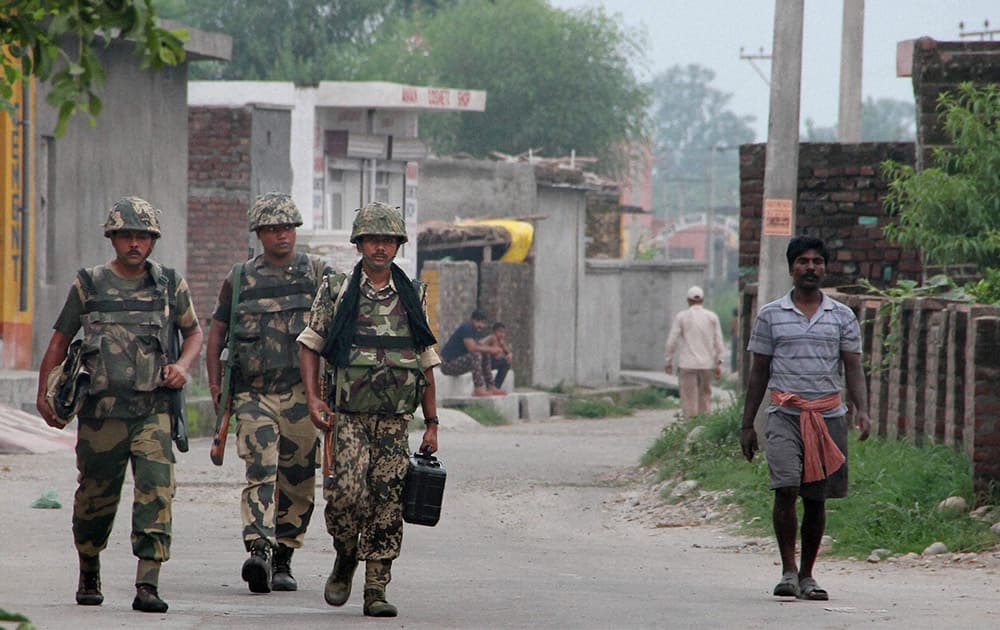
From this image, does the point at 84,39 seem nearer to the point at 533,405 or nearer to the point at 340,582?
the point at 340,582

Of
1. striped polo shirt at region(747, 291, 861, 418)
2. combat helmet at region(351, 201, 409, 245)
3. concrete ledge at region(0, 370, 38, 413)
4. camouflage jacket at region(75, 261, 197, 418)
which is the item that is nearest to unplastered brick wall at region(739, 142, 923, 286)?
concrete ledge at region(0, 370, 38, 413)

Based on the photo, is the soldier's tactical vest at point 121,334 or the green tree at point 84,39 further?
the soldier's tactical vest at point 121,334

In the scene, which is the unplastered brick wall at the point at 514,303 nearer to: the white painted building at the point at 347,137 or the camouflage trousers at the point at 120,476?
the white painted building at the point at 347,137

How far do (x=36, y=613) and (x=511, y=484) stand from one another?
894 centimetres

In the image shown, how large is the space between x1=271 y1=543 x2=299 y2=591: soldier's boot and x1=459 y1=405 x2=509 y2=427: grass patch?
1850 centimetres

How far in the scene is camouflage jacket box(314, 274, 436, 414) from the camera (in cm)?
805

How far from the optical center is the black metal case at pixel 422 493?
808 cm

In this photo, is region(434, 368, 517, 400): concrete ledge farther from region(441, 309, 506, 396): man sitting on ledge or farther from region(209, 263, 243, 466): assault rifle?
region(209, 263, 243, 466): assault rifle

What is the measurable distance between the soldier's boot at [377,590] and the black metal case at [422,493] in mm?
239

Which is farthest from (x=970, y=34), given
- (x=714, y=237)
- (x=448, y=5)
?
(x=714, y=237)

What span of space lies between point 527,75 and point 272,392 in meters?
50.3

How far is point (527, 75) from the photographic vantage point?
58.5 meters

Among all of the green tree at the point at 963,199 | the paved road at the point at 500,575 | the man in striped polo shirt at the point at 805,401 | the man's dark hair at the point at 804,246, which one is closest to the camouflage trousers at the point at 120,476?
the paved road at the point at 500,575

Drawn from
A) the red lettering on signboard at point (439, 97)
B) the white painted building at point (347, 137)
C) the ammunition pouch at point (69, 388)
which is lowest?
the ammunition pouch at point (69, 388)
